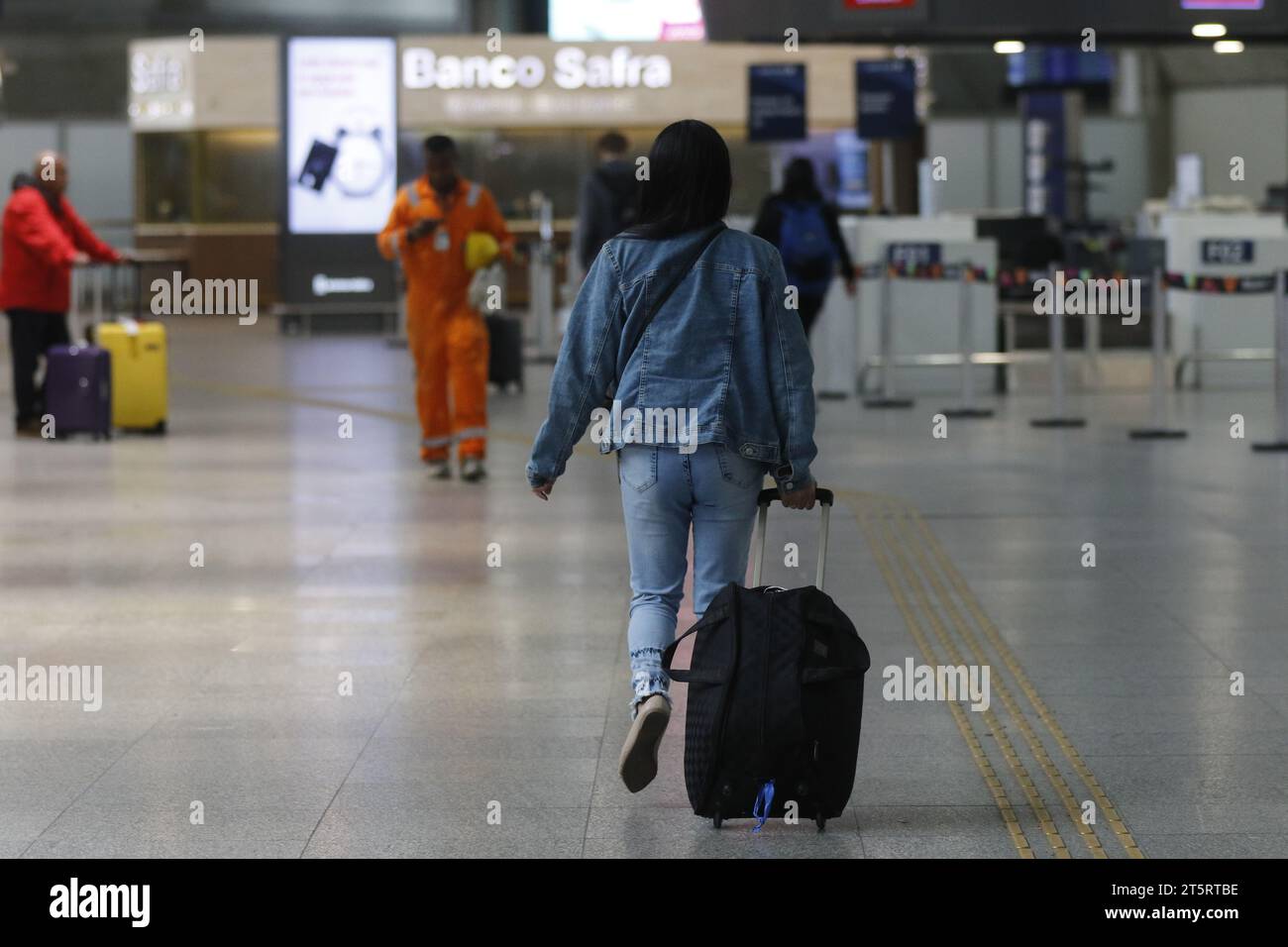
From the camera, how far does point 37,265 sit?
14672mm

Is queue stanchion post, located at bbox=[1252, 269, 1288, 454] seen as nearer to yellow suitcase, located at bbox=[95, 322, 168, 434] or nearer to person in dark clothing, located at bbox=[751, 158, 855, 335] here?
person in dark clothing, located at bbox=[751, 158, 855, 335]

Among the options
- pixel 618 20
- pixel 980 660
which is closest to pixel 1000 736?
pixel 980 660

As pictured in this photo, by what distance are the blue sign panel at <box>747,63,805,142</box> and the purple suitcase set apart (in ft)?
36.7

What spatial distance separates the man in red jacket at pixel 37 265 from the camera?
14320 mm

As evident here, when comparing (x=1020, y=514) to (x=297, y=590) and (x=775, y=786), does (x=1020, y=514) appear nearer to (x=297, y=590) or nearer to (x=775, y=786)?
(x=297, y=590)

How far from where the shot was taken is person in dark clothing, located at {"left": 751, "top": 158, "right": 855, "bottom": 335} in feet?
51.8

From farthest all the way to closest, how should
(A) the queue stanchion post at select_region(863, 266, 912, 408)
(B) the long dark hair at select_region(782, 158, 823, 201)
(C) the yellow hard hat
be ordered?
(A) the queue stanchion post at select_region(863, 266, 912, 408) < (B) the long dark hair at select_region(782, 158, 823, 201) < (C) the yellow hard hat

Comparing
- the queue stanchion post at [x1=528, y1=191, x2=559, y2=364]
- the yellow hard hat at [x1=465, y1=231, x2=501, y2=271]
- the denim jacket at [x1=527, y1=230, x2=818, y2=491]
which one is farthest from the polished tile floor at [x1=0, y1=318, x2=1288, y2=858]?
the queue stanchion post at [x1=528, y1=191, x2=559, y2=364]

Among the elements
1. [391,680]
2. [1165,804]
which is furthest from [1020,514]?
[1165,804]

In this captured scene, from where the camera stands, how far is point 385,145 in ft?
89.3

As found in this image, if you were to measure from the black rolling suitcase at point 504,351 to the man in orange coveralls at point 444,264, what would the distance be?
6.25 metres

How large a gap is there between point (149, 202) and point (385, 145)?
9311mm

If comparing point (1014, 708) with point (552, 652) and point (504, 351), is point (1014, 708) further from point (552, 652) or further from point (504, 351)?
point (504, 351)

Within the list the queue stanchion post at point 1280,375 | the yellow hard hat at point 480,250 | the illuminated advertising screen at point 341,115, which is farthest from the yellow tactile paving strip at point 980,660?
the illuminated advertising screen at point 341,115
